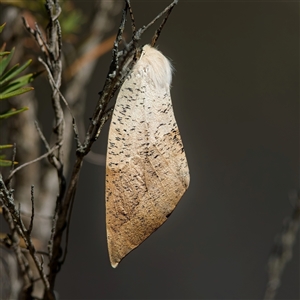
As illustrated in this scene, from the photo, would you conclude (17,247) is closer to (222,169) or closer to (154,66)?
(154,66)

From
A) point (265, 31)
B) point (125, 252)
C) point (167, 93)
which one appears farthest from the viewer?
point (265, 31)

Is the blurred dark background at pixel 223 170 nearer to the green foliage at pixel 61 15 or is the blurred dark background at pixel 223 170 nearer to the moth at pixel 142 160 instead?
the green foliage at pixel 61 15

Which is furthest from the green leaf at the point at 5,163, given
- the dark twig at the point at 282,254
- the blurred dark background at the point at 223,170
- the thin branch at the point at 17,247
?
the blurred dark background at the point at 223,170

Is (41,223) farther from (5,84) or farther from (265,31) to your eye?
(265,31)

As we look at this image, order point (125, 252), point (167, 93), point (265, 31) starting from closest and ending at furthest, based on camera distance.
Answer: point (125, 252) < point (167, 93) < point (265, 31)

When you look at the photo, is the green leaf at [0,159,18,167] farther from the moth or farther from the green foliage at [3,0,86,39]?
the green foliage at [3,0,86,39]

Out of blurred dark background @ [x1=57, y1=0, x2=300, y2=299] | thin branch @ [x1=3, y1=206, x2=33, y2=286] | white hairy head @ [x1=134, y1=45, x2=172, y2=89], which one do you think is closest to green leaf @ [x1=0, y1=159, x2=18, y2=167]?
thin branch @ [x1=3, y1=206, x2=33, y2=286]

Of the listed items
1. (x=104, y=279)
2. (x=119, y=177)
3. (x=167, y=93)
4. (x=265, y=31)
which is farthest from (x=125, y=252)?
(x=265, y=31)
